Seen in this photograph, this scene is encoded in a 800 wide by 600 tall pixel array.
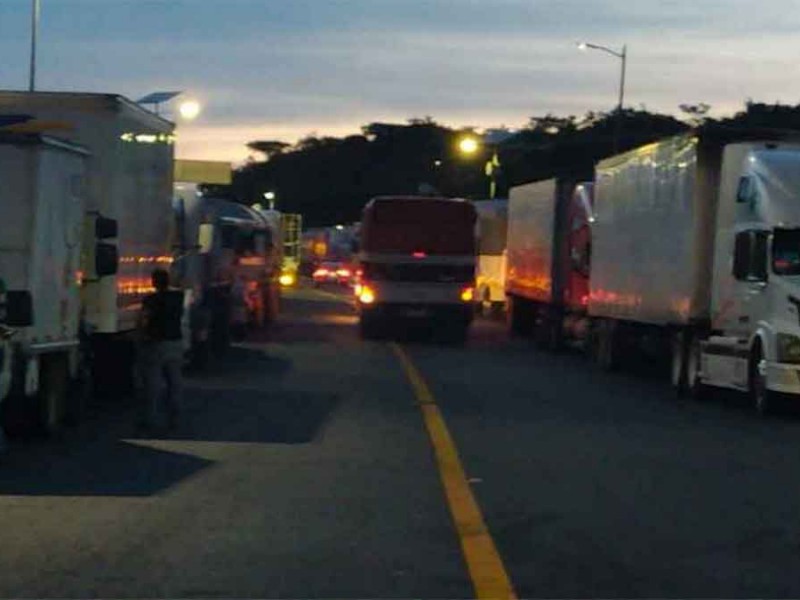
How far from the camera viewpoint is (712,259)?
92.0 feet

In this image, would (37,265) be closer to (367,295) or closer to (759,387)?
(759,387)

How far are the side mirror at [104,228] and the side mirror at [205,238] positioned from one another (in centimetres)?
1011

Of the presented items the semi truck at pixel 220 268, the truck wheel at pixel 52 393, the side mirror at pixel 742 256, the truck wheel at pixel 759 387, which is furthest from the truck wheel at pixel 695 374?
the truck wheel at pixel 52 393

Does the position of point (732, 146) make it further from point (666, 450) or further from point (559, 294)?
point (559, 294)

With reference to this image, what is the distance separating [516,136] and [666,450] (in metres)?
96.2

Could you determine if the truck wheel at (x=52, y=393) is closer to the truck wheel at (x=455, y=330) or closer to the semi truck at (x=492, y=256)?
the truck wheel at (x=455, y=330)

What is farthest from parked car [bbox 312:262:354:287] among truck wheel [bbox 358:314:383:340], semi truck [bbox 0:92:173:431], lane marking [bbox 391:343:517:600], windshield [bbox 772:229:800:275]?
lane marking [bbox 391:343:517:600]

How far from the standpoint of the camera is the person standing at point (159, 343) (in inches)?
785

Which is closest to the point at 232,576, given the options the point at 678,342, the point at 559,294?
the point at 678,342

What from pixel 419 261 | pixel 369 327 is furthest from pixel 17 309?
pixel 369 327

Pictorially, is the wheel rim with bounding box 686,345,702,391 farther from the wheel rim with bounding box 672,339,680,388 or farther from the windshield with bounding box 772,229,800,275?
the windshield with bounding box 772,229,800,275

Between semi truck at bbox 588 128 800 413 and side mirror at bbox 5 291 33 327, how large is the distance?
10673mm

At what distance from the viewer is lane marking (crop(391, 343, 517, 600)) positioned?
11.3 meters

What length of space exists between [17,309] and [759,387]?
11.3 meters
